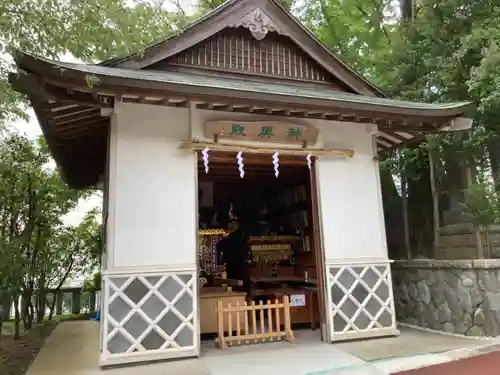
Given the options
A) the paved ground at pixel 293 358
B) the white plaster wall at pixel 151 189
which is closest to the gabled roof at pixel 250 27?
the white plaster wall at pixel 151 189

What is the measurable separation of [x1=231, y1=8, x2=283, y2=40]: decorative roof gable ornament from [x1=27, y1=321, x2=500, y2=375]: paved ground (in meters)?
4.69

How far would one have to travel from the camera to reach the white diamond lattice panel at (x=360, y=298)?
5.72 meters

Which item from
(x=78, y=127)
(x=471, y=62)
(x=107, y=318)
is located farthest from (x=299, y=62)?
(x=107, y=318)

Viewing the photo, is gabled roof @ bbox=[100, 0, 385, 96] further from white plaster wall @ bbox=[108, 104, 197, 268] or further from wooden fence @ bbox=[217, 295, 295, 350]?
wooden fence @ bbox=[217, 295, 295, 350]

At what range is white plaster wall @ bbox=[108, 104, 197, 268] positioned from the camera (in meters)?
4.96

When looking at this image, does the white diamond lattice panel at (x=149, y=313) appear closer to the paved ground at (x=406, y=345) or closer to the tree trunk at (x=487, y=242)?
the paved ground at (x=406, y=345)

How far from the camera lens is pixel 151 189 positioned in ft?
16.9

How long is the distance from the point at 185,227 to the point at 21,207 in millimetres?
4502

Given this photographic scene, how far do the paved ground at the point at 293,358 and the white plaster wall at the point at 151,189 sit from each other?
1219mm

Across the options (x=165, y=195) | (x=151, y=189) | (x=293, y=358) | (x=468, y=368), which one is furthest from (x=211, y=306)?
(x=468, y=368)

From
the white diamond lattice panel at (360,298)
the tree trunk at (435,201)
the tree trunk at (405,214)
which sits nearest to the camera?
the white diamond lattice panel at (360,298)

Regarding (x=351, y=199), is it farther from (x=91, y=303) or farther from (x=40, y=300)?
(x=91, y=303)

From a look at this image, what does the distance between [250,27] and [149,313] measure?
446 centimetres

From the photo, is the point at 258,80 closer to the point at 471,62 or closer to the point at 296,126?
the point at 296,126
